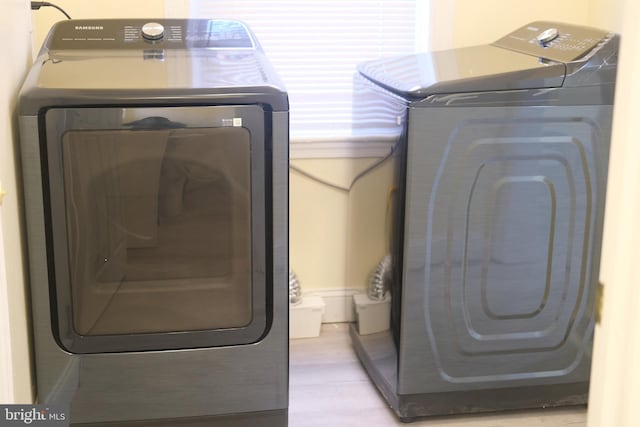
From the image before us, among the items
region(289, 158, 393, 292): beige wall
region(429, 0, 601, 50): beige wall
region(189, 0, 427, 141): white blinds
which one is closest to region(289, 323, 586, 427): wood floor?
region(289, 158, 393, 292): beige wall

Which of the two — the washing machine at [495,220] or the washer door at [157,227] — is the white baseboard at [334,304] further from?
the washer door at [157,227]

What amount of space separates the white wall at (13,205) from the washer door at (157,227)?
3.0 inches

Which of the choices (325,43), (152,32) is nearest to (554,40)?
(325,43)

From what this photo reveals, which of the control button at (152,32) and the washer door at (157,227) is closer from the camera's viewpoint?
the washer door at (157,227)

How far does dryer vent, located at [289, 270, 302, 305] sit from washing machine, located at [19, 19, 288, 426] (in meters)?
0.74

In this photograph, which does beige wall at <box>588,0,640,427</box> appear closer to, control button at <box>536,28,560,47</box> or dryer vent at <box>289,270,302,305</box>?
control button at <box>536,28,560,47</box>

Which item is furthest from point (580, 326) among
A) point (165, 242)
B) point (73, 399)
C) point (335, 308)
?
point (73, 399)

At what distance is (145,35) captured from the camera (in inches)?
84.5

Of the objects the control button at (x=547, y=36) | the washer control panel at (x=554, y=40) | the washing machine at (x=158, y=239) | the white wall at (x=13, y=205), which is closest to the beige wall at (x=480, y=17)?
the washer control panel at (x=554, y=40)

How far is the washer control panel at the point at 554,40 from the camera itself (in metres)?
1.99

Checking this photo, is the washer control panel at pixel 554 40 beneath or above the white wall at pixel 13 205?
above

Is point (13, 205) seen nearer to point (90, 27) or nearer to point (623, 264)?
point (90, 27)

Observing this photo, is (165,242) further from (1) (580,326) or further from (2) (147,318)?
(1) (580,326)

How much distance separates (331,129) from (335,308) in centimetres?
64
